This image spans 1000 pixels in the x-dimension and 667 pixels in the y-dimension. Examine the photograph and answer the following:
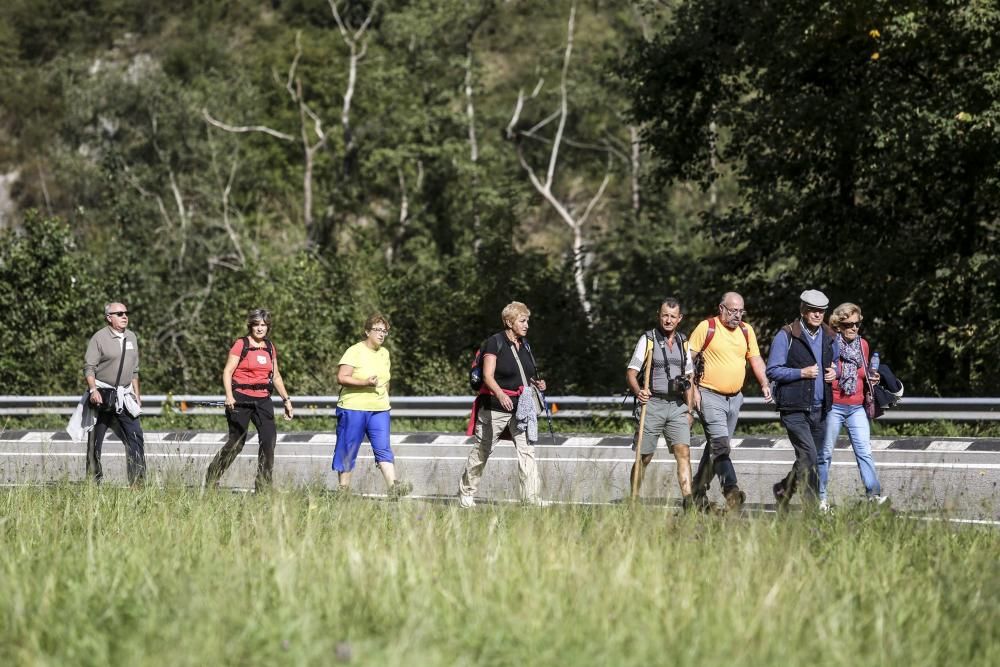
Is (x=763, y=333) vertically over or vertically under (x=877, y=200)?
under

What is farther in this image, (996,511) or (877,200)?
(877,200)

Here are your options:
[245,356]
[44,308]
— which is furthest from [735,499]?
[44,308]

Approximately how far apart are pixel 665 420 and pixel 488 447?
1.45m

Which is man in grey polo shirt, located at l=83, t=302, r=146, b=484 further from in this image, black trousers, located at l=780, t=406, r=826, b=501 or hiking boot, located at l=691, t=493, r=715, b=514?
black trousers, located at l=780, t=406, r=826, b=501

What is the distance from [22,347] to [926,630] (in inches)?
964

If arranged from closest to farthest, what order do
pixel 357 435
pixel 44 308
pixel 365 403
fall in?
pixel 357 435 < pixel 365 403 < pixel 44 308

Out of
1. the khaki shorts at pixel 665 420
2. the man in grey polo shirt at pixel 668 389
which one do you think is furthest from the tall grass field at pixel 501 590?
the khaki shorts at pixel 665 420

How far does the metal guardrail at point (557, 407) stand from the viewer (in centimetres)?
1755

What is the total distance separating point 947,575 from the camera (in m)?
6.81

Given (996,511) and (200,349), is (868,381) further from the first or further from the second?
(200,349)

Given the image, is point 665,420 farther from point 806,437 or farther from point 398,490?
Result: point 398,490

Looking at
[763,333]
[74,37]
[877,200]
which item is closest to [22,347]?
[763,333]

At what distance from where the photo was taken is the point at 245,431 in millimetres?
11961

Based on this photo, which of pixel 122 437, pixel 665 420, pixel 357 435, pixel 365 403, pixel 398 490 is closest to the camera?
pixel 398 490
